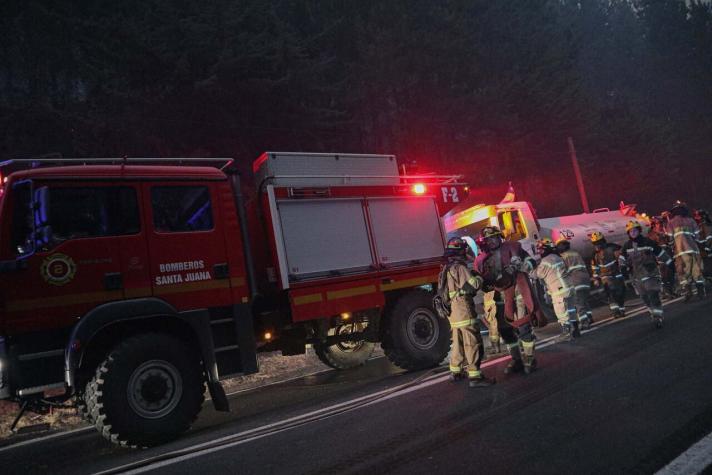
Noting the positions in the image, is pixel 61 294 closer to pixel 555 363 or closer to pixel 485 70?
pixel 555 363

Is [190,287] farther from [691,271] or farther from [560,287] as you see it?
[691,271]

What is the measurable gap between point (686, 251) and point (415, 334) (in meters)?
6.73

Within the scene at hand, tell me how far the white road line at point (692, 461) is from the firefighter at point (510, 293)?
9.48 feet

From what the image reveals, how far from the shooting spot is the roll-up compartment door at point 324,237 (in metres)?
6.91

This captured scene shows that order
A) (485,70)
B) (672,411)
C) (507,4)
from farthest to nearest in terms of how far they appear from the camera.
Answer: (507,4), (485,70), (672,411)

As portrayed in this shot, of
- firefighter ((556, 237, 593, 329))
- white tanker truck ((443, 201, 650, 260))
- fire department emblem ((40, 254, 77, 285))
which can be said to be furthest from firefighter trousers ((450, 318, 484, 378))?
white tanker truck ((443, 201, 650, 260))

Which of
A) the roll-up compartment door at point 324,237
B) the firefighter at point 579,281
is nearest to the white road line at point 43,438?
the roll-up compartment door at point 324,237

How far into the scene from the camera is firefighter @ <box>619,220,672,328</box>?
8406 mm

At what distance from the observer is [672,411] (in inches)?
169

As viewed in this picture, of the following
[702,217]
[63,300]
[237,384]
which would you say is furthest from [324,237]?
[702,217]

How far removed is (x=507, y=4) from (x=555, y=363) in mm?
29427

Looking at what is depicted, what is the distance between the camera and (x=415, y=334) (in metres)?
7.75

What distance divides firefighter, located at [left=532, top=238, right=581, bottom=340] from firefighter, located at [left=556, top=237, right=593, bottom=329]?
334mm

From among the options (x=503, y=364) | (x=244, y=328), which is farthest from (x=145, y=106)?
(x=503, y=364)
